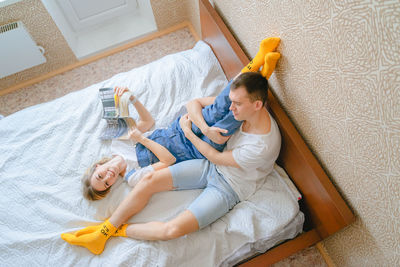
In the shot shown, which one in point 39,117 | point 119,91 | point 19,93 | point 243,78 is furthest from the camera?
point 19,93

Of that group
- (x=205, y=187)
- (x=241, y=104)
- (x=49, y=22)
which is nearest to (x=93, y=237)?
(x=205, y=187)

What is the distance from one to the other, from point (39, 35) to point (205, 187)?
1799 millimetres

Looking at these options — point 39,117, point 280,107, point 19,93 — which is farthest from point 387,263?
point 19,93

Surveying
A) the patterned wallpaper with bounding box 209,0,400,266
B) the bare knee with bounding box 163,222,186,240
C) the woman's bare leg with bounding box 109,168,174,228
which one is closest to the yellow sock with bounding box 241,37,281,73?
the patterned wallpaper with bounding box 209,0,400,266

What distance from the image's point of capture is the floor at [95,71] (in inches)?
85.4

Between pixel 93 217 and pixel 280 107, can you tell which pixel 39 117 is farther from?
pixel 280 107

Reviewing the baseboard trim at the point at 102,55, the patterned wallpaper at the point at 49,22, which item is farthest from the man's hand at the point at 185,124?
the baseboard trim at the point at 102,55

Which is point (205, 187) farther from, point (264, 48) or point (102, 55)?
point (102, 55)

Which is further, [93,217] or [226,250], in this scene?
[93,217]

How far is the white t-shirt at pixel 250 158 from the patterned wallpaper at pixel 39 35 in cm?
173

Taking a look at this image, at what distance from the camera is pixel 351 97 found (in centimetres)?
81

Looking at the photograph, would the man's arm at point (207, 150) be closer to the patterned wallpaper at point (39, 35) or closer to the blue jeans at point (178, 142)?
the blue jeans at point (178, 142)

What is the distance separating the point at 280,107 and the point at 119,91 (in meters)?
0.89

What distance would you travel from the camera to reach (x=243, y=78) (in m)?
1.05
